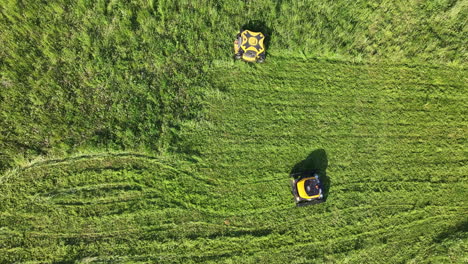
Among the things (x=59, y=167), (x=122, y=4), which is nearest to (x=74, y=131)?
(x=59, y=167)

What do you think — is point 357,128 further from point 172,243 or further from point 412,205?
point 172,243

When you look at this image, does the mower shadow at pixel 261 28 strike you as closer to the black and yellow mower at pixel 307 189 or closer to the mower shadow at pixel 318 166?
the mower shadow at pixel 318 166

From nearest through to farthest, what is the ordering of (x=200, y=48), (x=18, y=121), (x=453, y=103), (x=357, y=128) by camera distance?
1. (x=18, y=121)
2. (x=200, y=48)
3. (x=357, y=128)
4. (x=453, y=103)

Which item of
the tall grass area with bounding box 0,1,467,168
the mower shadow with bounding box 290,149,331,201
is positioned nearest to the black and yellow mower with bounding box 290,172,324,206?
the mower shadow with bounding box 290,149,331,201

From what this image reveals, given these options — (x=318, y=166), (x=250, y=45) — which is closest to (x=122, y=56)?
(x=250, y=45)

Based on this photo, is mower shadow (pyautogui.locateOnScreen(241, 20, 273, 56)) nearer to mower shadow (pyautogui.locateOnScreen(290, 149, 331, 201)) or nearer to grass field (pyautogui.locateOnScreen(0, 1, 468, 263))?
grass field (pyautogui.locateOnScreen(0, 1, 468, 263))

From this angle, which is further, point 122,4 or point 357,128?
point 357,128
